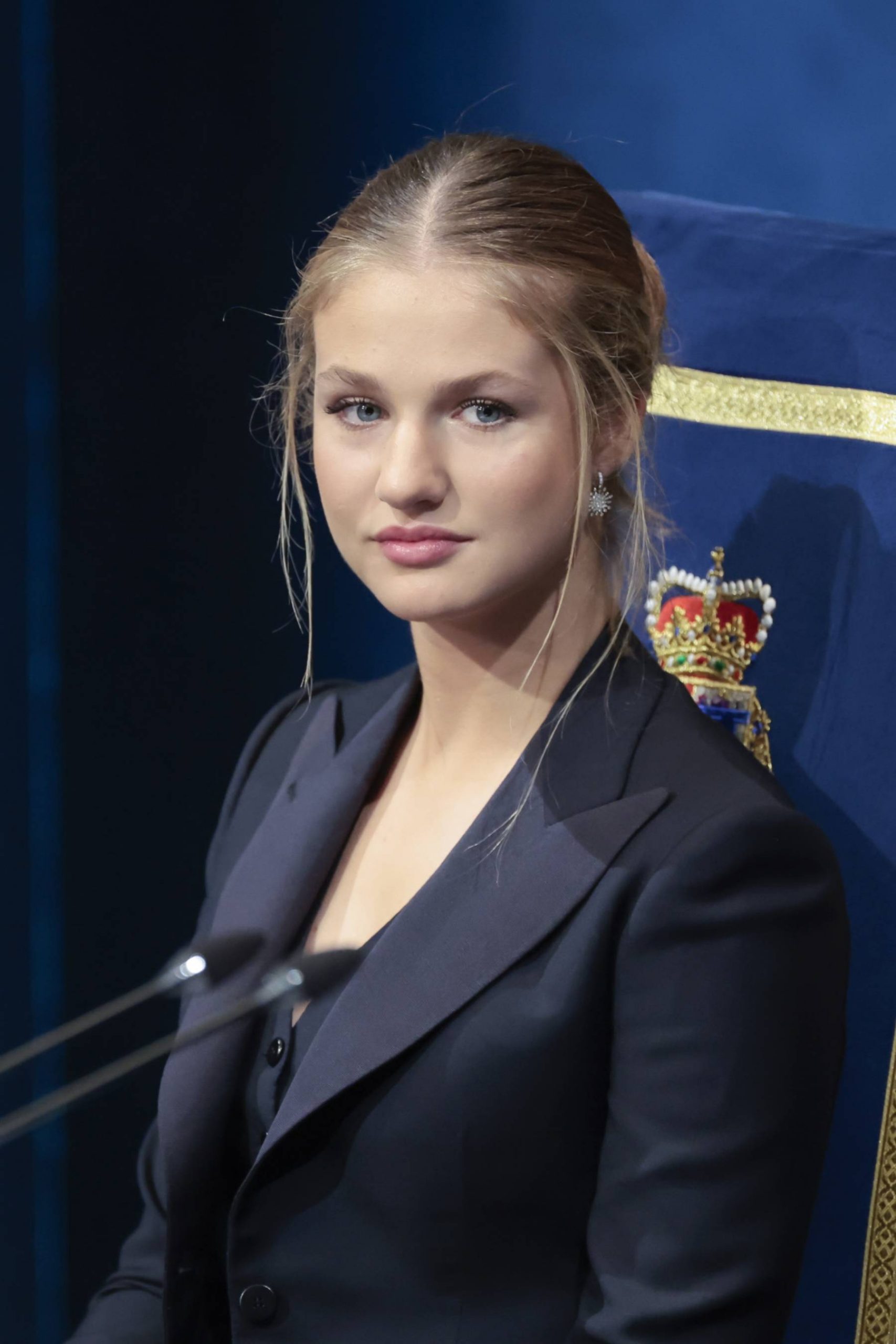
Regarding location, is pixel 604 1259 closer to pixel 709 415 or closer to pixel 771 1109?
pixel 771 1109

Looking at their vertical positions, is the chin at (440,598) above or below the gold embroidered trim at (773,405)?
below

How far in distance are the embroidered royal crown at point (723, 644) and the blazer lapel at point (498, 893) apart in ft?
0.61

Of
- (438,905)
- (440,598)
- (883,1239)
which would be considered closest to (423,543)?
(440,598)

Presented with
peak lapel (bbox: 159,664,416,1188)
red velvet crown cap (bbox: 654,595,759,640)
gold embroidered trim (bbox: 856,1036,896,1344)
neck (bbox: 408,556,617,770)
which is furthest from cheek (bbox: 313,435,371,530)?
gold embroidered trim (bbox: 856,1036,896,1344)

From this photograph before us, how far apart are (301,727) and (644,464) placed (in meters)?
0.39

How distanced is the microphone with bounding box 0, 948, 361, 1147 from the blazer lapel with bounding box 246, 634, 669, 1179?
227mm

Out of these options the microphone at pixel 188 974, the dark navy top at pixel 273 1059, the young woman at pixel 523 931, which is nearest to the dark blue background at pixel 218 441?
the young woman at pixel 523 931

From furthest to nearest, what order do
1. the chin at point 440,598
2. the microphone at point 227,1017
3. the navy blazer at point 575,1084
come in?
the chin at point 440,598 → the navy blazer at point 575,1084 → the microphone at point 227,1017

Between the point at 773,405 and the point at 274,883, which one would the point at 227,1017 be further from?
the point at 773,405

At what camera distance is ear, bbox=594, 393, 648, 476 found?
1059 millimetres

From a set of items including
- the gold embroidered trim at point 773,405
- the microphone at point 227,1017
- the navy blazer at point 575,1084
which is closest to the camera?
the microphone at point 227,1017

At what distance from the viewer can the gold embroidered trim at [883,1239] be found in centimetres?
125

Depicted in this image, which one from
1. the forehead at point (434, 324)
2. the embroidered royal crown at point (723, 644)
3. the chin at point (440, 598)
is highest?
the forehead at point (434, 324)

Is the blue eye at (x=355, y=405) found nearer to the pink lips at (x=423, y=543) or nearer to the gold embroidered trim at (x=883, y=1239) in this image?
the pink lips at (x=423, y=543)
